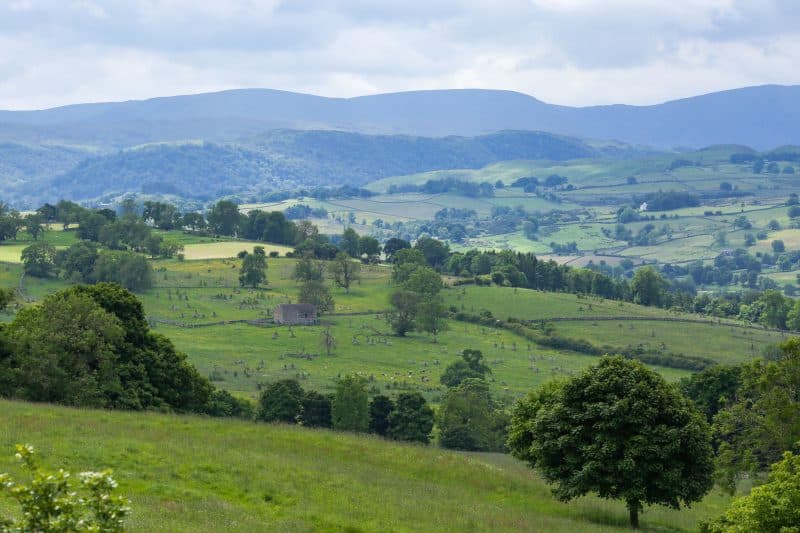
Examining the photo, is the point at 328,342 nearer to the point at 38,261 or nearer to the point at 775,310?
the point at 38,261

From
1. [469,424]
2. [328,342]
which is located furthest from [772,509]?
[328,342]

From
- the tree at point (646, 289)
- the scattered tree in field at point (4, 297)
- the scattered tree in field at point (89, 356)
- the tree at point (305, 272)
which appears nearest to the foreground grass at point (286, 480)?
the scattered tree in field at point (89, 356)

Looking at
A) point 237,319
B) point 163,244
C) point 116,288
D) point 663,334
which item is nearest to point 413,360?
point 237,319

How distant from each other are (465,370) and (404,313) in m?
36.1

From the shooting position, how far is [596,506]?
1736 inches

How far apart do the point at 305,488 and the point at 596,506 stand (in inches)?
557

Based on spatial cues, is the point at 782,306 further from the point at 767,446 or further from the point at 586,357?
the point at 767,446

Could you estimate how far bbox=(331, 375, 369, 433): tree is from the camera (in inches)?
3100

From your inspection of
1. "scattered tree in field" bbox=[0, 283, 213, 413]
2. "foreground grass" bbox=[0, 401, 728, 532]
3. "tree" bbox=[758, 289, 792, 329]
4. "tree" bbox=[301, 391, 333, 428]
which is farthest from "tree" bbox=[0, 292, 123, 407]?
"tree" bbox=[758, 289, 792, 329]

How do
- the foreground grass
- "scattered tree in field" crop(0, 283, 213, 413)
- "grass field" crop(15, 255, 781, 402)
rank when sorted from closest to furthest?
the foreground grass < "scattered tree in field" crop(0, 283, 213, 413) < "grass field" crop(15, 255, 781, 402)

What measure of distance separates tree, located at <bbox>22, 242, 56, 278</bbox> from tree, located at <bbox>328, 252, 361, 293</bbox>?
155 ft

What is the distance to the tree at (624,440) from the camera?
3994cm

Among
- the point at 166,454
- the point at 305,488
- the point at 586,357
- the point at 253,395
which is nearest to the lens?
the point at 305,488

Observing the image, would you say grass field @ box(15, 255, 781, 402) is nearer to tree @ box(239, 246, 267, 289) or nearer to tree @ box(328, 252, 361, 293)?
tree @ box(239, 246, 267, 289)
